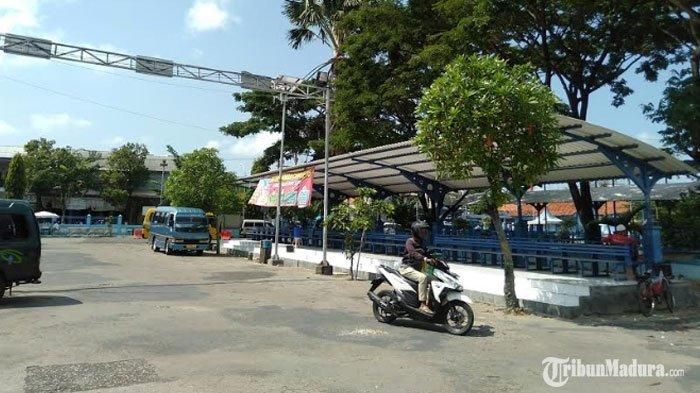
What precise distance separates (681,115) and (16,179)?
49335mm

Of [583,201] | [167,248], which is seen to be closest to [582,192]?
[583,201]

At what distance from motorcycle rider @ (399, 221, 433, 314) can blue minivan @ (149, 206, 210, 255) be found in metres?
20.8

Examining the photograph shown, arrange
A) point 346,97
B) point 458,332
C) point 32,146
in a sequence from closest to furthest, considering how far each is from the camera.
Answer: point 458,332, point 346,97, point 32,146

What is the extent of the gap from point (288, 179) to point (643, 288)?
15392mm

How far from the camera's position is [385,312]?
31.8 feet

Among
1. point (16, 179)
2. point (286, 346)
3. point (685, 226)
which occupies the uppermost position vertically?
point (16, 179)

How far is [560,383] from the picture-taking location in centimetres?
619

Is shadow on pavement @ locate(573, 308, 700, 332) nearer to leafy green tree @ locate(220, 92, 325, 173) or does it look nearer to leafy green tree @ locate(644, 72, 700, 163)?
leafy green tree @ locate(644, 72, 700, 163)

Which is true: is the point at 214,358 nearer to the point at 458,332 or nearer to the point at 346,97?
the point at 458,332

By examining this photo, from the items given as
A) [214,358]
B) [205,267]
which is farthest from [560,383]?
[205,267]

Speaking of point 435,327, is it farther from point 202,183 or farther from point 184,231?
point 202,183

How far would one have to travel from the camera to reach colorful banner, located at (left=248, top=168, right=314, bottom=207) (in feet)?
Result: 71.8

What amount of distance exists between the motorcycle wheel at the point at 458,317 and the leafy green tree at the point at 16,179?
48490mm

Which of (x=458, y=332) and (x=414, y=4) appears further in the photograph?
(x=414, y=4)
